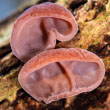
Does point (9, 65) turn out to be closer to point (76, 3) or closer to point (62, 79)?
point (62, 79)

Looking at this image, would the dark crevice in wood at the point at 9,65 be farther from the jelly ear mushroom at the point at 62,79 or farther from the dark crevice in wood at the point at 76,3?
the dark crevice in wood at the point at 76,3

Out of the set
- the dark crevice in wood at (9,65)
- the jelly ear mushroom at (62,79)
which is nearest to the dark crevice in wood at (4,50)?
the dark crevice in wood at (9,65)

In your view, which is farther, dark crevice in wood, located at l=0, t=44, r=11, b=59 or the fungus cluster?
dark crevice in wood, located at l=0, t=44, r=11, b=59

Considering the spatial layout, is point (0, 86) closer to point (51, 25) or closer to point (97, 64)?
point (51, 25)

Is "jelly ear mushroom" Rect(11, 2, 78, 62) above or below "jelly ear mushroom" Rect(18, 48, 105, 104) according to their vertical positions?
above

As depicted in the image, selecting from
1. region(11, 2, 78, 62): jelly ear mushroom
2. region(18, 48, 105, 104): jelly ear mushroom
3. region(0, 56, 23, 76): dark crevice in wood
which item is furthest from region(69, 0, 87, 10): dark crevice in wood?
region(0, 56, 23, 76): dark crevice in wood

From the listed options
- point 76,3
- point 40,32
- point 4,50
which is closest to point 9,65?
point 4,50

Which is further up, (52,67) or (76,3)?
(76,3)

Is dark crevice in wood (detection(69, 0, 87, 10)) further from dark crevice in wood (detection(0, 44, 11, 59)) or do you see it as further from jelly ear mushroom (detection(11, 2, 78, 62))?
dark crevice in wood (detection(0, 44, 11, 59))

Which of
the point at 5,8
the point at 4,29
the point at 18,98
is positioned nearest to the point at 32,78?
the point at 18,98
